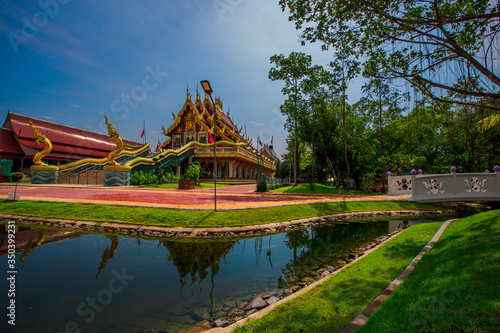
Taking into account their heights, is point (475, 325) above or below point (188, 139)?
below

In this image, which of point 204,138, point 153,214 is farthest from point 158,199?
point 204,138

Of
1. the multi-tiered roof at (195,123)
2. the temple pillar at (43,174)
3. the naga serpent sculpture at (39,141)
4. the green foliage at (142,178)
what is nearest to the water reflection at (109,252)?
the green foliage at (142,178)

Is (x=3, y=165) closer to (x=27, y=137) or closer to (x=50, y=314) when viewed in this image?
(x=27, y=137)

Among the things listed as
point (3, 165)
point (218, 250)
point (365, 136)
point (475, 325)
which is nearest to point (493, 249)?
point (475, 325)

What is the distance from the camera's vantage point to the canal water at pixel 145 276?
358 cm

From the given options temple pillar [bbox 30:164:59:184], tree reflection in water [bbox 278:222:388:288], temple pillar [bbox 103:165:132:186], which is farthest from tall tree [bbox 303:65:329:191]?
temple pillar [bbox 30:164:59:184]

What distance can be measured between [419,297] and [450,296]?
1.07 ft

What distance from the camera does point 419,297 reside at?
118 inches

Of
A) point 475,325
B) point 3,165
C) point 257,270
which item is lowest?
point 257,270

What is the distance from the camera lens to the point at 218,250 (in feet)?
22.1

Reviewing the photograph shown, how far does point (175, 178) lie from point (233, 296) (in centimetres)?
2469

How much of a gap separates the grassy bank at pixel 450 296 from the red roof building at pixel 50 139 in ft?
135

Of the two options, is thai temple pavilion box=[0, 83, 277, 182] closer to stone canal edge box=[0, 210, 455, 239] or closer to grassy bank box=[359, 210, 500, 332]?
stone canal edge box=[0, 210, 455, 239]

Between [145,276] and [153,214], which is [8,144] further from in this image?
[145,276]
